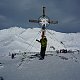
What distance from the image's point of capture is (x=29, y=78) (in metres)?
17.9

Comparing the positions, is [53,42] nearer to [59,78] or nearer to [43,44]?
[43,44]

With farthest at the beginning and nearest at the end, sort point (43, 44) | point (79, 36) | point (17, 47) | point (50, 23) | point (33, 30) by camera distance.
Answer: point (79, 36), point (33, 30), point (17, 47), point (50, 23), point (43, 44)

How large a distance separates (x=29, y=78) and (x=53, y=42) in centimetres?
10762

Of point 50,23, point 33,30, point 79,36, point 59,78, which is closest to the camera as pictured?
point 59,78

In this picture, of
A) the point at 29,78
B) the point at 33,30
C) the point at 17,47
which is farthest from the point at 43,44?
the point at 33,30

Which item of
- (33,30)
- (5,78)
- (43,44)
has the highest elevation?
(33,30)

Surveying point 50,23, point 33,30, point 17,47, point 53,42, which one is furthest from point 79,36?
point 50,23

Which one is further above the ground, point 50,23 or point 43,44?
point 50,23

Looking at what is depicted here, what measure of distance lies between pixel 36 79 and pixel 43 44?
14.1m

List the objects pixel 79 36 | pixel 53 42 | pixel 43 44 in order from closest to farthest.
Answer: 1. pixel 43 44
2. pixel 53 42
3. pixel 79 36

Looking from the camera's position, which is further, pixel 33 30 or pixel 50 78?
pixel 33 30

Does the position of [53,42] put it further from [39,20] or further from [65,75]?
[65,75]

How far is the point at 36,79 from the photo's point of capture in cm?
1727

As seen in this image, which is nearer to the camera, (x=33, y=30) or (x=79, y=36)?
(x=33, y=30)
